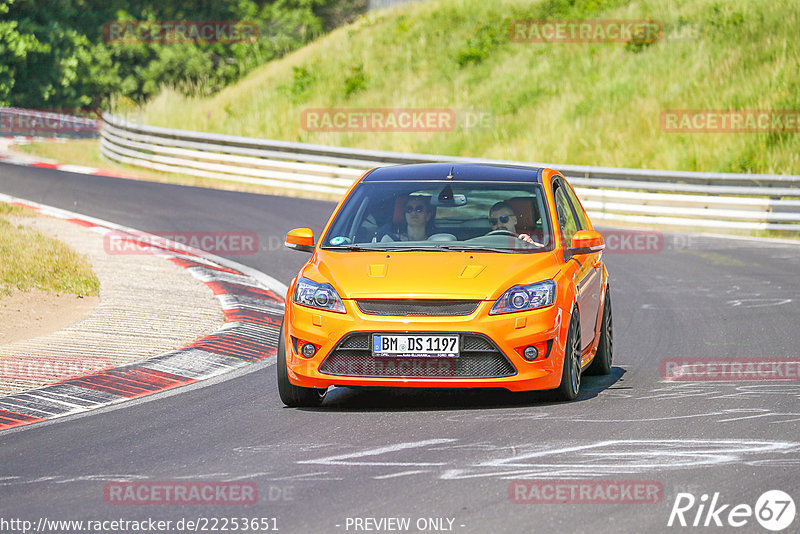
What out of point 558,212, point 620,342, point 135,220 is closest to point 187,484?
point 558,212

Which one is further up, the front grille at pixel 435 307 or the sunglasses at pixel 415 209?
the sunglasses at pixel 415 209

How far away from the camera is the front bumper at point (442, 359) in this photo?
25.6ft

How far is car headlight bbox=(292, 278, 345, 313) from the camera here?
26.3 feet

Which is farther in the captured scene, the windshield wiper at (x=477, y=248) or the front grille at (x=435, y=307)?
the windshield wiper at (x=477, y=248)

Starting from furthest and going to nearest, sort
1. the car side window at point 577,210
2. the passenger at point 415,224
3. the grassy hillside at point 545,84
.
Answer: the grassy hillside at point 545,84 → the car side window at point 577,210 → the passenger at point 415,224

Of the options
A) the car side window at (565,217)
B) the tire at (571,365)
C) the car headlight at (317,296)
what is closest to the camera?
the car headlight at (317,296)

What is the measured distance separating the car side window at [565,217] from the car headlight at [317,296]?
1879mm

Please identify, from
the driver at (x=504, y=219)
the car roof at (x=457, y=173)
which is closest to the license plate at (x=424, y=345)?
the driver at (x=504, y=219)

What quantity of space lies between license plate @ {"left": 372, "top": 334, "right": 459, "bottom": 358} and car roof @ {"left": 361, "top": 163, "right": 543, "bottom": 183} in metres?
1.82

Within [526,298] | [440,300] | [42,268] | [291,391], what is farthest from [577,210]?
[42,268]

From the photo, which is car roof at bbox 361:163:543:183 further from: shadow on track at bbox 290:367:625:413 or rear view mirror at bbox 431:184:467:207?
shadow on track at bbox 290:367:625:413

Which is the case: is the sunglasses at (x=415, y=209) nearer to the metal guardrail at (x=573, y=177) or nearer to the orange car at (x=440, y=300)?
the orange car at (x=440, y=300)

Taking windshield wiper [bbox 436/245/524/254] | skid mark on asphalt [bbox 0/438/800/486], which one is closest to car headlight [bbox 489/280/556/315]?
windshield wiper [bbox 436/245/524/254]

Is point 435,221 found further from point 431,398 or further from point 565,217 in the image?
point 431,398
